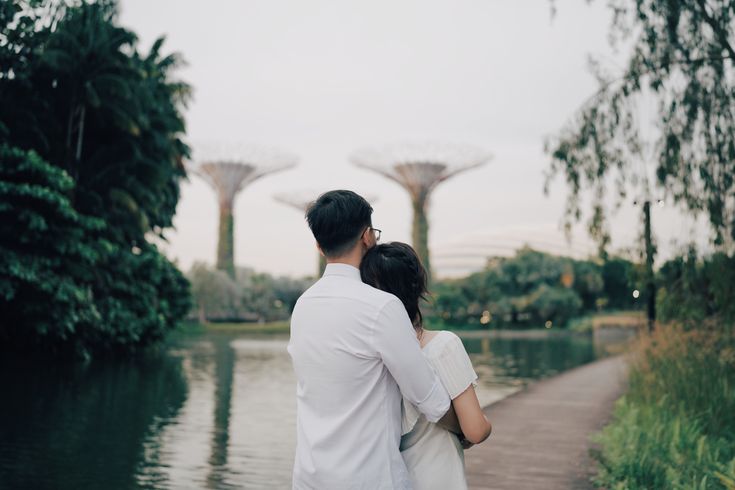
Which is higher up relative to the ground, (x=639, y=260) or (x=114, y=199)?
(x=114, y=199)

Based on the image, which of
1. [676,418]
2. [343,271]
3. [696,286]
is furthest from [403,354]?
[696,286]

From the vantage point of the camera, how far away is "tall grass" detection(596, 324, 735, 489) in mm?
5953

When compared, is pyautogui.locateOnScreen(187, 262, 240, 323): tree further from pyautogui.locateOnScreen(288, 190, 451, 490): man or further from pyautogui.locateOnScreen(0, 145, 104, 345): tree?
pyautogui.locateOnScreen(288, 190, 451, 490): man

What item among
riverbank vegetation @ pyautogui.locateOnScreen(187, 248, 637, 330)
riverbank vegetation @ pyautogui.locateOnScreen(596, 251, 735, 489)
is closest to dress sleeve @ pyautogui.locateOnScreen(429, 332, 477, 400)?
riverbank vegetation @ pyautogui.locateOnScreen(596, 251, 735, 489)

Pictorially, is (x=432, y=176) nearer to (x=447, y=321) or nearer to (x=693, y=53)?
(x=447, y=321)

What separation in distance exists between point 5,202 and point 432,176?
47774mm

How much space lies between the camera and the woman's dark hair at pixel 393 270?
2.31 metres

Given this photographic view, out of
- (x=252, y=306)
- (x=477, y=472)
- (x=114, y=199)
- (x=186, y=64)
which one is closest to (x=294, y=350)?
(x=477, y=472)

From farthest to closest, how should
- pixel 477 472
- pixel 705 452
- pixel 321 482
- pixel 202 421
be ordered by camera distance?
pixel 202 421
pixel 477 472
pixel 705 452
pixel 321 482

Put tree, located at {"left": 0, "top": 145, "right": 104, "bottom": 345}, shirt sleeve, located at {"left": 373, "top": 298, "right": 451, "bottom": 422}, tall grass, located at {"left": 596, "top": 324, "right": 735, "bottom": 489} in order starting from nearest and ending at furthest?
shirt sleeve, located at {"left": 373, "top": 298, "right": 451, "bottom": 422} → tall grass, located at {"left": 596, "top": 324, "right": 735, "bottom": 489} → tree, located at {"left": 0, "top": 145, "right": 104, "bottom": 345}

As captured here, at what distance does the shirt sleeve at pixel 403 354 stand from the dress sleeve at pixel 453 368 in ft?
0.30

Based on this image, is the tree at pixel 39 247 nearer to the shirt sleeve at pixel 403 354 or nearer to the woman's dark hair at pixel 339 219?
the woman's dark hair at pixel 339 219

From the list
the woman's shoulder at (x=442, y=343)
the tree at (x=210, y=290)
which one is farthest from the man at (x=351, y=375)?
the tree at (x=210, y=290)

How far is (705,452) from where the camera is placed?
249 inches
